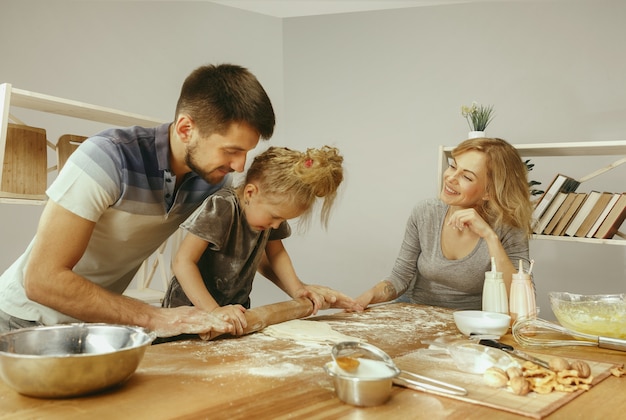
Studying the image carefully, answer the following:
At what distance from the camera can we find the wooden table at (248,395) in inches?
30.9

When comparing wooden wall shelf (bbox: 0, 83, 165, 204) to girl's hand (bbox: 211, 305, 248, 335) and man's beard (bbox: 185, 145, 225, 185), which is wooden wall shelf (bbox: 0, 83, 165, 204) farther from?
girl's hand (bbox: 211, 305, 248, 335)

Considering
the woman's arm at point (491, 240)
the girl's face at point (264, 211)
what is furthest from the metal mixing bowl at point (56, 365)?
the woman's arm at point (491, 240)

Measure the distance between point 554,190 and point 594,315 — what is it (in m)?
1.46

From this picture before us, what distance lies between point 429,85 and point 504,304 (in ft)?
7.27

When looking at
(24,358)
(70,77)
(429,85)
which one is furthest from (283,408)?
(429,85)

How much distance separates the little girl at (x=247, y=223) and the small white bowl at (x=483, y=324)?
1.58 ft

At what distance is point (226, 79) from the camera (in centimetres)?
141

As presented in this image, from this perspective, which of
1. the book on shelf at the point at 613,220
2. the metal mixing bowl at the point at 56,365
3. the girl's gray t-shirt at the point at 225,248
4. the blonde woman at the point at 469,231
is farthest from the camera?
the book on shelf at the point at 613,220

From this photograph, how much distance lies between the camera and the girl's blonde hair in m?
1.53

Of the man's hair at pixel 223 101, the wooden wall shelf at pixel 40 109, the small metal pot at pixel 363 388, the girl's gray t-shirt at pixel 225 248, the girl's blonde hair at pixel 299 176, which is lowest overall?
the small metal pot at pixel 363 388

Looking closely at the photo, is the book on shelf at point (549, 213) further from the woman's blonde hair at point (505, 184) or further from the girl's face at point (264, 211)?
the girl's face at point (264, 211)

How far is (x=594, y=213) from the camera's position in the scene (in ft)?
8.28

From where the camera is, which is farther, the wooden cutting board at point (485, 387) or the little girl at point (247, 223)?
the little girl at point (247, 223)

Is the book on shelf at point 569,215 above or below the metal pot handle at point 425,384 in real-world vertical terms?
above
